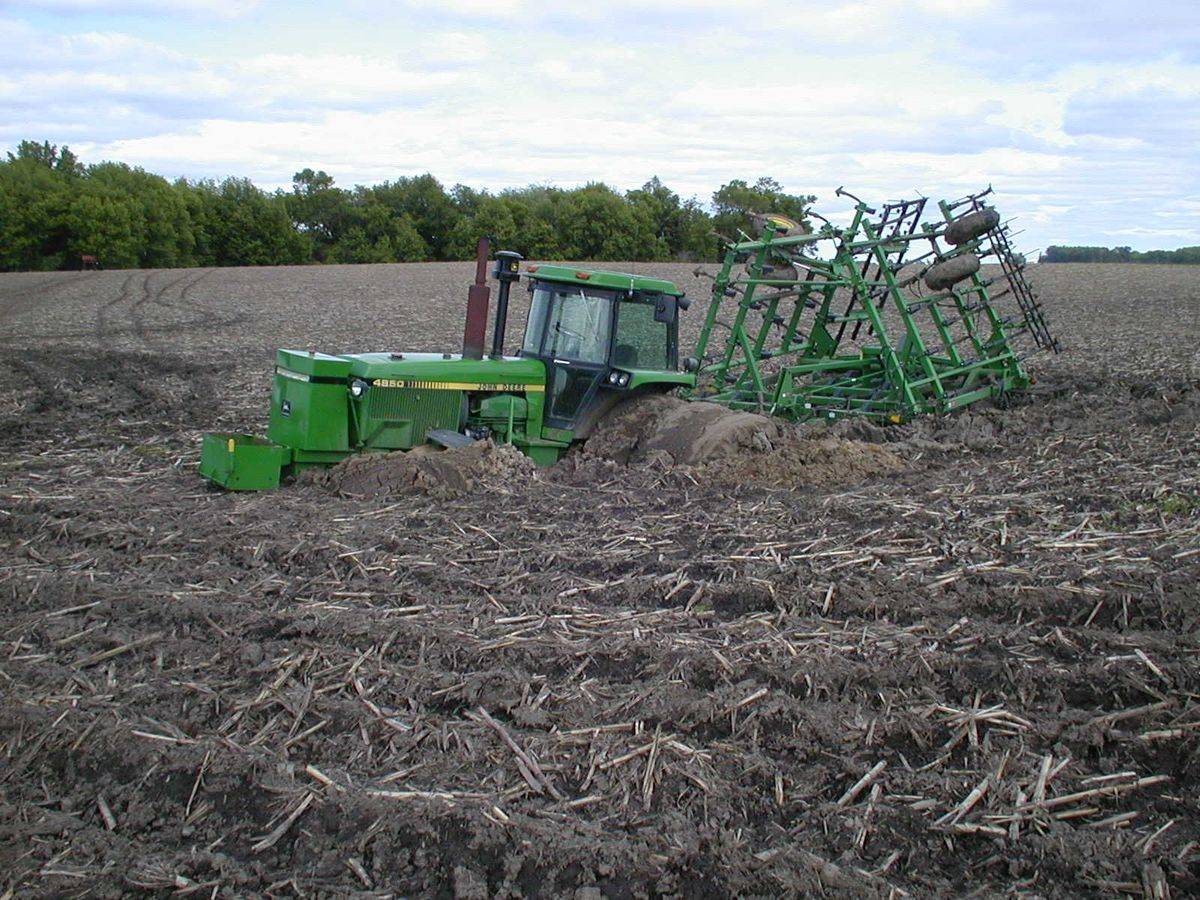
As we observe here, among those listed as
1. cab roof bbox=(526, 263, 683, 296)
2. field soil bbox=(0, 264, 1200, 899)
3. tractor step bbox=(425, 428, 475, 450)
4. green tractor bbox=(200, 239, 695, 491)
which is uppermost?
cab roof bbox=(526, 263, 683, 296)

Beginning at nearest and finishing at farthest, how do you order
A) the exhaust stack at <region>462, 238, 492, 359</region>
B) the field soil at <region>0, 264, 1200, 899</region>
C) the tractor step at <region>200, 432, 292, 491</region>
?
the field soil at <region>0, 264, 1200, 899</region> < the tractor step at <region>200, 432, 292, 491</region> < the exhaust stack at <region>462, 238, 492, 359</region>

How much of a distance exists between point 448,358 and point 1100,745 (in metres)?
6.59

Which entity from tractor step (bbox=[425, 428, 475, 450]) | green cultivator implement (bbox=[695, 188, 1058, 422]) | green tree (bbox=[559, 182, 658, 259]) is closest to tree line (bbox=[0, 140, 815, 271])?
green tree (bbox=[559, 182, 658, 259])

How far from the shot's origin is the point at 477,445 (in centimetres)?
882

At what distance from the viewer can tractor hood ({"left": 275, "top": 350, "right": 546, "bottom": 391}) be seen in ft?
29.6

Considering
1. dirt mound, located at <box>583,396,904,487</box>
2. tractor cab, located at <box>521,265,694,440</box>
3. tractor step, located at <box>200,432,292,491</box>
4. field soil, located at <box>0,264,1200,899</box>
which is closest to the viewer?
field soil, located at <box>0,264,1200,899</box>

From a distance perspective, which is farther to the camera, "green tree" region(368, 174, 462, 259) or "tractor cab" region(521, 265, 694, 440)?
"green tree" region(368, 174, 462, 259)

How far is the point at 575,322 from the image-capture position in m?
9.80

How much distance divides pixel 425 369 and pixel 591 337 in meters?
1.48

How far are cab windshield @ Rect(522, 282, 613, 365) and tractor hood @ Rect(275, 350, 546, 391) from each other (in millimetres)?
257

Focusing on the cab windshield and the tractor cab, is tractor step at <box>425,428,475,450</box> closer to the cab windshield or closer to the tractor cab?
the tractor cab

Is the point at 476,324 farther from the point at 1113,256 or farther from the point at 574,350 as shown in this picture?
the point at 1113,256

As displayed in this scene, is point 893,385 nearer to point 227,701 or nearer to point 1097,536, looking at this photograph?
point 1097,536

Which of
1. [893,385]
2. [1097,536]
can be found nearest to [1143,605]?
[1097,536]
